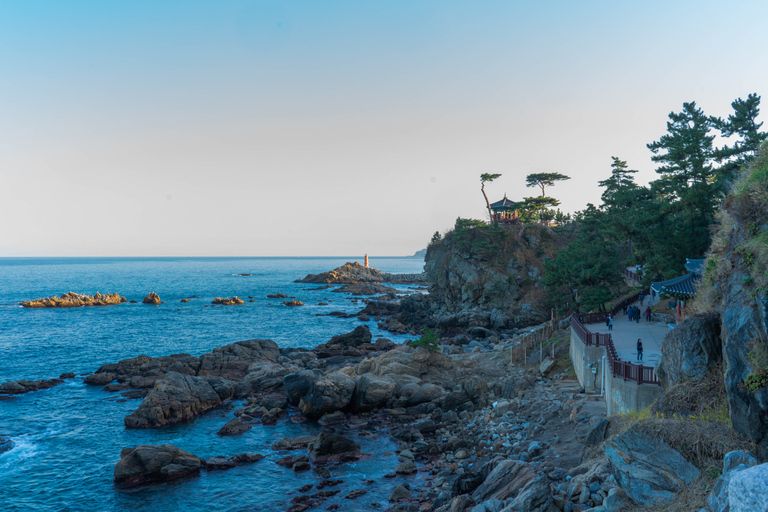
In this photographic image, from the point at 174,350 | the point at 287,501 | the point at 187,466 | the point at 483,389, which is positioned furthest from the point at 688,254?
the point at 174,350

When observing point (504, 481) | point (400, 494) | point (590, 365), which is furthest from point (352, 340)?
point (504, 481)

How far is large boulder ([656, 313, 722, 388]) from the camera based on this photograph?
1191 cm

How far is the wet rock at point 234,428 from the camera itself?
2467 centimetres

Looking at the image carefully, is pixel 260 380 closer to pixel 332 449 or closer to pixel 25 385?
pixel 332 449

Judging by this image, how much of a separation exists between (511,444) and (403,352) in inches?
588

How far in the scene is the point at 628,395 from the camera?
15.3 m

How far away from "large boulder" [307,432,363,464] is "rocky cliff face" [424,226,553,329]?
3258 centimetres

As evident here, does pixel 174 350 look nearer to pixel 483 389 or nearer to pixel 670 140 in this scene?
pixel 483 389

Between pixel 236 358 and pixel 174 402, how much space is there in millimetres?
11422

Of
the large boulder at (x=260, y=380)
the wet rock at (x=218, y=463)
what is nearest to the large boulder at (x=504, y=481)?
the wet rock at (x=218, y=463)

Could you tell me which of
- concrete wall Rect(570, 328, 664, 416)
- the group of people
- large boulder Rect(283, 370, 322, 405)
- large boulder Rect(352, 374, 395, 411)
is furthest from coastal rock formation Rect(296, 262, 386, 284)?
concrete wall Rect(570, 328, 664, 416)

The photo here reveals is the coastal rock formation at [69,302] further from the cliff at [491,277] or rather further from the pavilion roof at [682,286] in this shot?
the pavilion roof at [682,286]

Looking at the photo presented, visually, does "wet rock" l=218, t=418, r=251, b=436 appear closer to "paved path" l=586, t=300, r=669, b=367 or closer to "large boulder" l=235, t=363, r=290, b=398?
"large boulder" l=235, t=363, r=290, b=398

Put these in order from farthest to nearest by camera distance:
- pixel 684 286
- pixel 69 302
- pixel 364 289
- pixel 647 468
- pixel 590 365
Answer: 1. pixel 364 289
2. pixel 69 302
3. pixel 590 365
4. pixel 684 286
5. pixel 647 468
